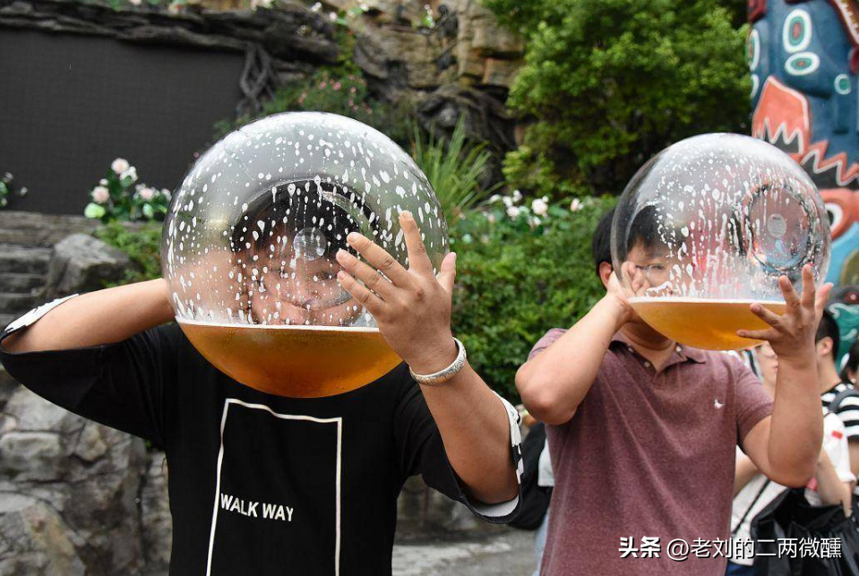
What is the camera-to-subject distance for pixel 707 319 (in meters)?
1.29

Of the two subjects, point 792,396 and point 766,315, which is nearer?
point 766,315

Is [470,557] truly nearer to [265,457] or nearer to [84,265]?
[84,265]

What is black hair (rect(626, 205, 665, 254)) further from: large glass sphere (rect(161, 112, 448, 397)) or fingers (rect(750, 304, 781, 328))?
large glass sphere (rect(161, 112, 448, 397))

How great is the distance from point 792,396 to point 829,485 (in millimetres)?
1064

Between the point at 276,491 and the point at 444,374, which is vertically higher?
the point at 444,374

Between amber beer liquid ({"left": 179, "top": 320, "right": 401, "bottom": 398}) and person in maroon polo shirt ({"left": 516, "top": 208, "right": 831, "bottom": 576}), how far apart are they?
0.67 metres

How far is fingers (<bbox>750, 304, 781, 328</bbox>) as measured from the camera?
1.23 meters

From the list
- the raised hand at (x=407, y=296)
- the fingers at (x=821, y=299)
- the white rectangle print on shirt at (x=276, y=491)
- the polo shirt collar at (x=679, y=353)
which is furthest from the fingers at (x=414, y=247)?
the polo shirt collar at (x=679, y=353)

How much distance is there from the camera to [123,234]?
5820 millimetres

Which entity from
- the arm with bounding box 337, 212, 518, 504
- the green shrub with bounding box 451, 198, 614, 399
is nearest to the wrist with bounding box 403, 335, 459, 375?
the arm with bounding box 337, 212, 518, 504

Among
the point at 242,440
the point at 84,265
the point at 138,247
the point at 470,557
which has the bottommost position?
the point at 470,557

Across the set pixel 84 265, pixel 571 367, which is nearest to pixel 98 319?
pixel 571 367

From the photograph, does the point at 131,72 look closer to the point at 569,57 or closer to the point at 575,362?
the point at 569,57

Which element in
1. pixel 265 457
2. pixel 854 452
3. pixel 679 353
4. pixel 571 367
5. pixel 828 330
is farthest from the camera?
pixel 828 330
